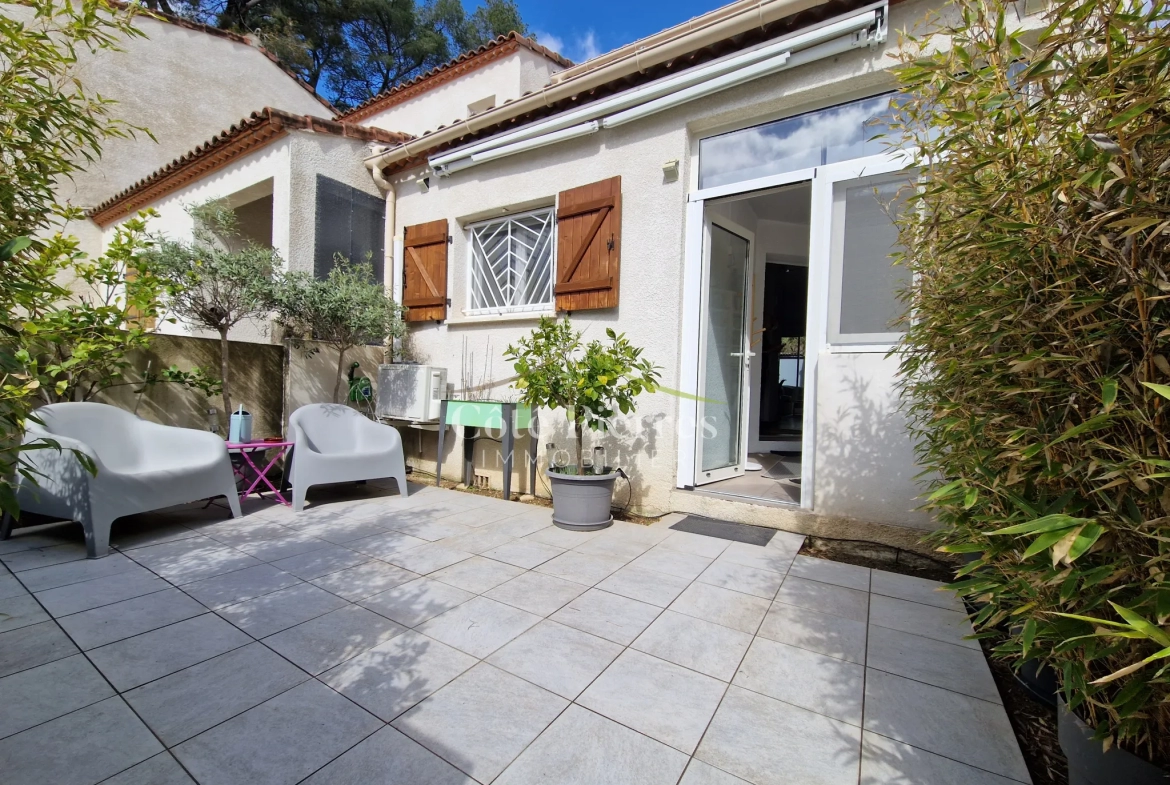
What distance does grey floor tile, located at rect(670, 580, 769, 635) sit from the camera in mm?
2479

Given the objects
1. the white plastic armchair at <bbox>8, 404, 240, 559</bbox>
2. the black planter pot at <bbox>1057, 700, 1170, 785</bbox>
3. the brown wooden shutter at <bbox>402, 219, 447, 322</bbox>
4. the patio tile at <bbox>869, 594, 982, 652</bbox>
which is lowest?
the patio tile at <bbox>869, 594, 982, 652</bbox>

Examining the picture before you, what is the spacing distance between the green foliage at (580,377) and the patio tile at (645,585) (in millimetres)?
1152

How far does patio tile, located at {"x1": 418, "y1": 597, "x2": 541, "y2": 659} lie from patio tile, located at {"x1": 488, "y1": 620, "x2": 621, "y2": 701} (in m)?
0.07

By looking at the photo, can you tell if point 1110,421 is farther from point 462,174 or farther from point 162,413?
point 162,413

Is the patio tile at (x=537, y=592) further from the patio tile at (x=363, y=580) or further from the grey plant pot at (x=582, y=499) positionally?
the grey plant pot at (x=582, y=499)

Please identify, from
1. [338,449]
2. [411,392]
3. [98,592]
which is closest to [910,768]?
[98,592]

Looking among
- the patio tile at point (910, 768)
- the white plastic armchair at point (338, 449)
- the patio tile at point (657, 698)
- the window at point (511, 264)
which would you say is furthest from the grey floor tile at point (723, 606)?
the window at point (511, 264)

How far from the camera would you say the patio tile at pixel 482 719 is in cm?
157

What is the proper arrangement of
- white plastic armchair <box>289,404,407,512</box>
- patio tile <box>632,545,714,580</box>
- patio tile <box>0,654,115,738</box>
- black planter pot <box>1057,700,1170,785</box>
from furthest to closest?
white plastic armchair <box>289,404,407,512</box> → patio tile <box>632,545,714,580</box> → patio tile <box>0,654,115,738</box> → black planter pot <box>1057,700,1170,785</box>

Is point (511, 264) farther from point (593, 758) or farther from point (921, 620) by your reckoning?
point (593, 758)

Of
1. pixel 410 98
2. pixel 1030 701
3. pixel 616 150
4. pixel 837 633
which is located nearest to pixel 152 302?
pixel 616 150

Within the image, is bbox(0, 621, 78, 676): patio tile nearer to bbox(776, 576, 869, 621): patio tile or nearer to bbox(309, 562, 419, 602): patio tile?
bbox(309, 562, 419, 602): patio tile

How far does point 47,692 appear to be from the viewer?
1.81 meters

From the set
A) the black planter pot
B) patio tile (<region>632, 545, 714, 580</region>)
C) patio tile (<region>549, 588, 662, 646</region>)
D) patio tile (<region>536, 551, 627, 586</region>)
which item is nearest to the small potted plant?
patio tile (<region>536, 551, 627, 586</region>)
